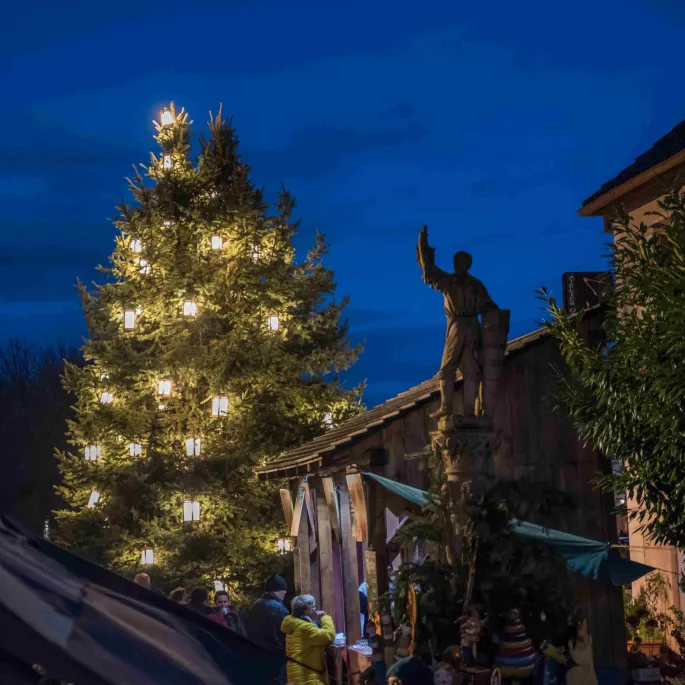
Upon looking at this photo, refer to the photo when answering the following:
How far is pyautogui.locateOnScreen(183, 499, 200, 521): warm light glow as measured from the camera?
2053 centimetres

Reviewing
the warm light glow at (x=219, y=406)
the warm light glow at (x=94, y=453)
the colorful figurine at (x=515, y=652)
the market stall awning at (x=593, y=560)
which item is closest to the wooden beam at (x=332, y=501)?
the market stall awning at (x=593, y=560)

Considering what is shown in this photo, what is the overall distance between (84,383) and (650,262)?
14.4 meters

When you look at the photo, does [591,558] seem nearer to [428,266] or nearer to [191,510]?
[428,266]

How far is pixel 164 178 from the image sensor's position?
22.5 meters

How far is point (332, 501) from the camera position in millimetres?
15195

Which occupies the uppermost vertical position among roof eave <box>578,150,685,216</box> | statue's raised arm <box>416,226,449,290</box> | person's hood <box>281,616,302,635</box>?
roof eave <box>578,150,685,216</box>

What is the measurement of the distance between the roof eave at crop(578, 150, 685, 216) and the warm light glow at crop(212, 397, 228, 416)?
793 centimetres

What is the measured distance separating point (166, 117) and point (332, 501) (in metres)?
11.7

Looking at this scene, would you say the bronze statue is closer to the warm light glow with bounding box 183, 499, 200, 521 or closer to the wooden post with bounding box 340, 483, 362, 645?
the wooden post with bounding box 340, 483, 362, 645

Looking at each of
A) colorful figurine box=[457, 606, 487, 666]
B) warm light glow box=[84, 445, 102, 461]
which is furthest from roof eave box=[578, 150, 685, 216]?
warm light glow box=[84, 445, 102, 461]

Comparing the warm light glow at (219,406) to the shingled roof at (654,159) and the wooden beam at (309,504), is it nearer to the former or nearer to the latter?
the wooden beam at (309,504)

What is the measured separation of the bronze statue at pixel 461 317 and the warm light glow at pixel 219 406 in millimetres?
9784

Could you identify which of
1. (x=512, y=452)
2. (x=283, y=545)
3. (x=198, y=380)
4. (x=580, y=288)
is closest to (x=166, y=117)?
(x=198, y=380)

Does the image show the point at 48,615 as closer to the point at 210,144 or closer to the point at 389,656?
the point at 389,656
